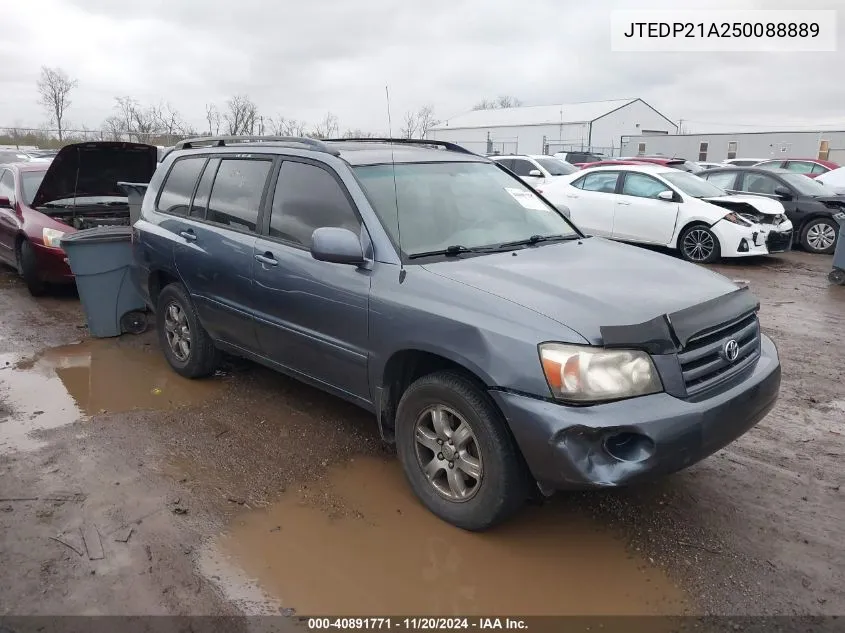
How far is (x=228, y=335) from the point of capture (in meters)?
4.62

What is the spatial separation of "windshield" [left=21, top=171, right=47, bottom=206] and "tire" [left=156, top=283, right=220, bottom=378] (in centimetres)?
380

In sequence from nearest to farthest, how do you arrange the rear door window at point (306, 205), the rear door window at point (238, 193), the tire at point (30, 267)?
the rear door window at point (306, 205)
the rear door window at point (238, 193)
the tire at point (30, 267)

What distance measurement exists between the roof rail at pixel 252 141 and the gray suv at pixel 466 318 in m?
0.03

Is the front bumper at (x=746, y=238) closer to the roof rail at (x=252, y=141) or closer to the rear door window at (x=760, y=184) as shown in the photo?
the rear door window at (x=760, y=184)

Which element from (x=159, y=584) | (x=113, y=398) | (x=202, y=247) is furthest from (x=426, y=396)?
(x=113, y=398)

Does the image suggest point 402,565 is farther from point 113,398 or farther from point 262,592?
point 113,398

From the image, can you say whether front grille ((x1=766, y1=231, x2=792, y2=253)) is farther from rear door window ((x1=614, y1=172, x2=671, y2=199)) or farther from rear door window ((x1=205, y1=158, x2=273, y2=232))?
rear door window ((x1=205, y1=158, x2=273, y2=232))

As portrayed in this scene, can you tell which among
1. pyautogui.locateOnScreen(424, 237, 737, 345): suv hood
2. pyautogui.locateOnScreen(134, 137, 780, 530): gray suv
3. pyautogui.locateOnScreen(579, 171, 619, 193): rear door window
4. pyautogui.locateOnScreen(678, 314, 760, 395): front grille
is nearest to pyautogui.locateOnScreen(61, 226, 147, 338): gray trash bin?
pyautogui.locateOnScreen(134, 137, 780, 530): gray suv

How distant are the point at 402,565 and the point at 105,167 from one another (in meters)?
6.62

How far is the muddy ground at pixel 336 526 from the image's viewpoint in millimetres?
2770

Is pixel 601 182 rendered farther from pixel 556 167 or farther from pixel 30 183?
pixel 30 183

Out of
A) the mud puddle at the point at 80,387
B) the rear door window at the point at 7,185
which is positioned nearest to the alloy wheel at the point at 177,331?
the mud puddle at the point at 80,387

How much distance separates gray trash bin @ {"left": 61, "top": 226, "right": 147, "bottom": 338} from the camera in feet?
19.9

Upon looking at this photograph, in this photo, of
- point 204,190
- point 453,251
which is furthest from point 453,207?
point 204,190
